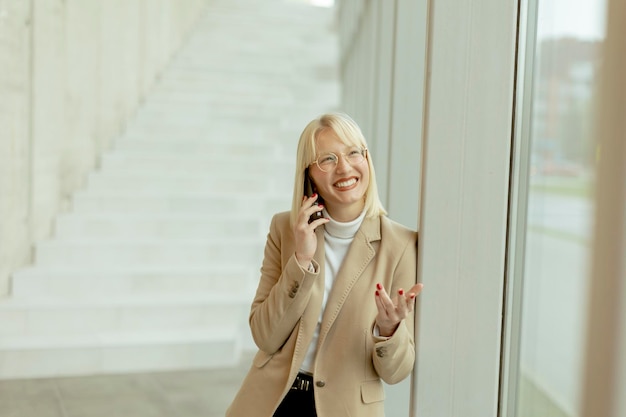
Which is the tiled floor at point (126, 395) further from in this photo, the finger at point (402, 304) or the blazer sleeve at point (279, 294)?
the finger at point (402, 304)

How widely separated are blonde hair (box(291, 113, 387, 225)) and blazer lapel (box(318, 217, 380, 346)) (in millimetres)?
71

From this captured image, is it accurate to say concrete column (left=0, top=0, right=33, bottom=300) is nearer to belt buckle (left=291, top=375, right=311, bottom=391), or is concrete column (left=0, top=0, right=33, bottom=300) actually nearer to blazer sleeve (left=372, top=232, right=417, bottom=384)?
belt buckle (left=291, top=375, right=311, bottom=391)

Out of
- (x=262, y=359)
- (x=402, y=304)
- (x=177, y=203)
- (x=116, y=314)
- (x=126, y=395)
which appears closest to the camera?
(x=402, y=304)

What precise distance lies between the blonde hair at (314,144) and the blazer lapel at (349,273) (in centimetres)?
7

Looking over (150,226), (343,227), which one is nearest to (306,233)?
(343,227)

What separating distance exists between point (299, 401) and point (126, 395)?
2.59 metres

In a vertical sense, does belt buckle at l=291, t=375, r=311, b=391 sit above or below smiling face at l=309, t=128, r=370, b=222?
below

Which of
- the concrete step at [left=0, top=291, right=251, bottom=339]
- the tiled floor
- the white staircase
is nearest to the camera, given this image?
the tiled floor

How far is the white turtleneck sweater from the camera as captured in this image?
180 centimetres

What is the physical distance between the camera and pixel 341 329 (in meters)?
1.77

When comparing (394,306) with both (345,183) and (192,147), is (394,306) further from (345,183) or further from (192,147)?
(192,147)

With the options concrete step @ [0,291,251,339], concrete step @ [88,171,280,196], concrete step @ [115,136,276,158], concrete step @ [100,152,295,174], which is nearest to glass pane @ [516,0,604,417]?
Result: concrete step @ [0,291,251,339]

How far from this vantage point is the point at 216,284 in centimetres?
560

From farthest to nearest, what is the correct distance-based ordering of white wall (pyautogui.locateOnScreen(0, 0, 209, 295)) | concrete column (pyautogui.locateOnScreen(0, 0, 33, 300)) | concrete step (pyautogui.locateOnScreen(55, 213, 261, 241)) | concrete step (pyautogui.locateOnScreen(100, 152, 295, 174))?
concrete step (pyautogui.locateOnScreen(100, 152, 295, 174)) → concrete step (pyautogui.locateOnScreen(55, 213, 261, 241)) → white wall (pyautogui.locateOnScreen(0, 0, 209, 295)) → concrete column (pyautogui.locateOnScreen(0, 0, 33, 300))
